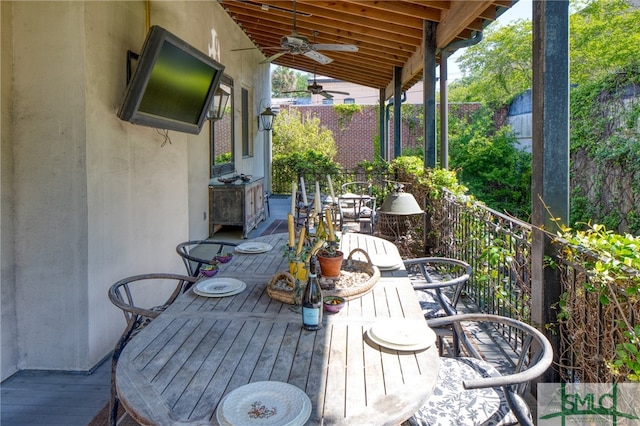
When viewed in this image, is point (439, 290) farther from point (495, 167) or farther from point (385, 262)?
point (495, 167)

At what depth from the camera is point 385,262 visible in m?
2.74

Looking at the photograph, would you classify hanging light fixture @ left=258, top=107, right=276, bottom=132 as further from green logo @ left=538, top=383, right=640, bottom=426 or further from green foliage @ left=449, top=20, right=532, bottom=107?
green foliage @ left=449, top=20, right=532, bottom=107

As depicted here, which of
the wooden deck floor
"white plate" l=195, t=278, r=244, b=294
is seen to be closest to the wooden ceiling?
"white plate" l=195, t=278, r=244, b=294

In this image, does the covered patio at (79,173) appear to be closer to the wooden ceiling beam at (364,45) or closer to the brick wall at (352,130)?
the wooden ceiling beam at (364,45)

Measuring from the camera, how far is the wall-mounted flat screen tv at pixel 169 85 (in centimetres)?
297

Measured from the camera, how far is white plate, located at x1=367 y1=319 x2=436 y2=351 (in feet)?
5.32

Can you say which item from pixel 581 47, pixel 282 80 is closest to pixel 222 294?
pixel 581 47

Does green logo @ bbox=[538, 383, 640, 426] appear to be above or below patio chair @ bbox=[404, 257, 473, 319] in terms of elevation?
below

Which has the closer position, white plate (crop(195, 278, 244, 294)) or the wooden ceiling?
white plate (crop(195, 278, 244, 294))

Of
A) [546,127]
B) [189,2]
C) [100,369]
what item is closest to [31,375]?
[100,369]

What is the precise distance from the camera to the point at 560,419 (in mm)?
2162

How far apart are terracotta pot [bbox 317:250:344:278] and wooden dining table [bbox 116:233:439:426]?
8.8 inches

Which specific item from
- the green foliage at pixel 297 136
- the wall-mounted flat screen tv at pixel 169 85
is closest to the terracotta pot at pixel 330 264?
the wall-mounted flat screen tv at pixel 169 85

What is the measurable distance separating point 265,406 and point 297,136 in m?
13.5
